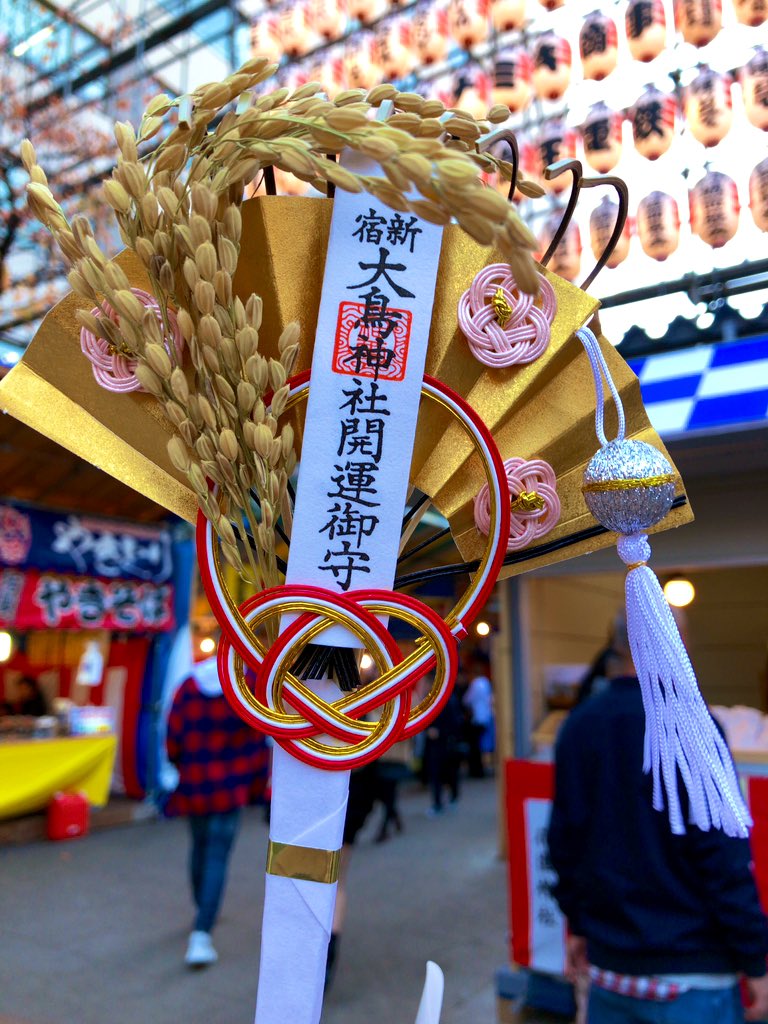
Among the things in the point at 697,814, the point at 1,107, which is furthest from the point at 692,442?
the point at 1,107

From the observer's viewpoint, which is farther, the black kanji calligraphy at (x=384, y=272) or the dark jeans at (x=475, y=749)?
the dark jeans at (x=475, y=749)

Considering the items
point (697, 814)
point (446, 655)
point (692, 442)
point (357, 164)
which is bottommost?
point (697, 814)

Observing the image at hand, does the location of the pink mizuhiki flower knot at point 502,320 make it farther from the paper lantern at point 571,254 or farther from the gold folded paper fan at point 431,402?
the paper lantern at point 571,254

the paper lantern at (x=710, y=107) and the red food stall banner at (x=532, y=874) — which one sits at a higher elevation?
the paper lantern at (x=710, y=107)

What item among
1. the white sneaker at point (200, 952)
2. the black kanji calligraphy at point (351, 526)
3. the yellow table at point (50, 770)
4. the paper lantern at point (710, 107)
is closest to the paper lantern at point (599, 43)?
the paper lantern at point (710, 107)

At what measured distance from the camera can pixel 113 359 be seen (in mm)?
1131

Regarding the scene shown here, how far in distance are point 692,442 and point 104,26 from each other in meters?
13.1

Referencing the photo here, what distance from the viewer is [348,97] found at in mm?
1074

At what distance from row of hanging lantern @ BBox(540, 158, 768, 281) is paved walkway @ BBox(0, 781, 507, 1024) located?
4.64m

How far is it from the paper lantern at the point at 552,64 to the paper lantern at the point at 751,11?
159 centimetres

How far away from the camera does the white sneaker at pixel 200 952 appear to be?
4098 mm

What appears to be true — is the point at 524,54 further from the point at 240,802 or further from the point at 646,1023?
the point at 646,1023

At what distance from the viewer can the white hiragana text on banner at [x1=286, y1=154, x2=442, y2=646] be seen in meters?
1.10

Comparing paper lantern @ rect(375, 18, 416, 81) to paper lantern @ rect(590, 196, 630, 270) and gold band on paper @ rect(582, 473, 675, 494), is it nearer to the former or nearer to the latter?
paper lantern @ rect(590, 196, 630, 270)
